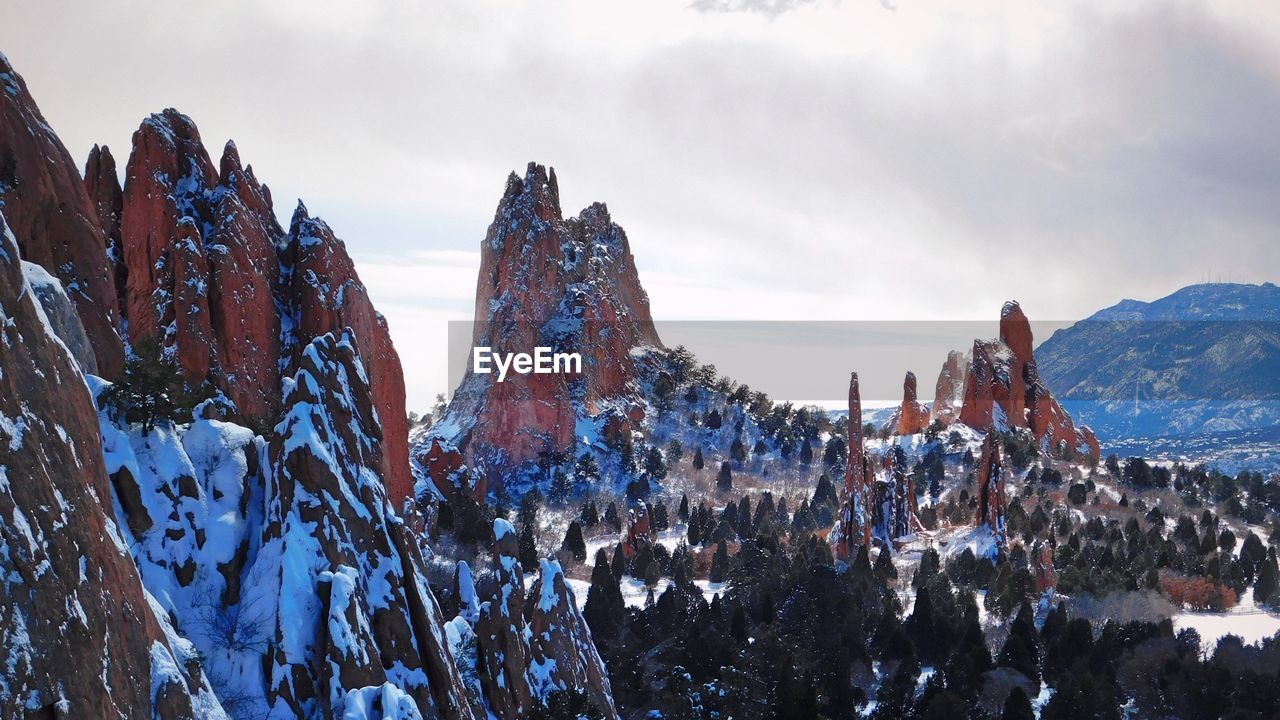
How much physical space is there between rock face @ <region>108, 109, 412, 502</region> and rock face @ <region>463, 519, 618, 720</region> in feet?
62.2

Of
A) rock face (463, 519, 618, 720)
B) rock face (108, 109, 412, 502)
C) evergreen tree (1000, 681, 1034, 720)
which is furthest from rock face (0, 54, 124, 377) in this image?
evergreen tree (1000, 681, 1034, 720)

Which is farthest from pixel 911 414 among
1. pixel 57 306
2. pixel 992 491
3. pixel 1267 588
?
pixel 57 306

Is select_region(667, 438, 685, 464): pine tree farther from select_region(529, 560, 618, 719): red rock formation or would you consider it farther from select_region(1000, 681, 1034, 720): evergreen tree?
select_region(529, 560, 618, 719): red rock formation

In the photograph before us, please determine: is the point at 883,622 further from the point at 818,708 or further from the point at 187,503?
the point at 187,503

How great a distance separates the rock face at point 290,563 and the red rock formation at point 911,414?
120m

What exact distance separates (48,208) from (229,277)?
16399mm

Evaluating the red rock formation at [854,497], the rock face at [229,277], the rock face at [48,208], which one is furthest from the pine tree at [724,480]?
the rock face at [48,208]

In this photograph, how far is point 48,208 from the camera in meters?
38.2

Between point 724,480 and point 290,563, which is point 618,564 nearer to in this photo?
point 724,480

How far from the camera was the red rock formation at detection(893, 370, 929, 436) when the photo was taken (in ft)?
450

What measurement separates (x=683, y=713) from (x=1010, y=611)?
96.8ft

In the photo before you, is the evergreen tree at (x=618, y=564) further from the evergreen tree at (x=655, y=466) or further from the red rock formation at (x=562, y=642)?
the red rock formation at (x=562, y=642)

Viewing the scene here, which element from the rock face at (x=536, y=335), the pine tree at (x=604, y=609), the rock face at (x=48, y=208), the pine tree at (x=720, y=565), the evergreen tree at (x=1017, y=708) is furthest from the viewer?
the rock face at (x=536, y=335)

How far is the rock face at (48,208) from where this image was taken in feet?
121
